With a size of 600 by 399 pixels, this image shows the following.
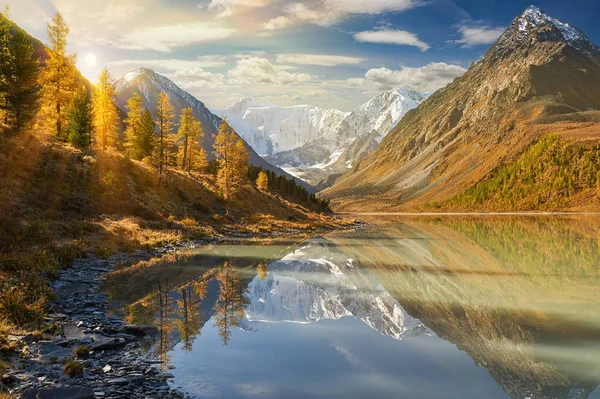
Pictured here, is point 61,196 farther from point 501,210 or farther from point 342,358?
point 501,210

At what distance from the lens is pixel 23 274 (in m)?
19.5

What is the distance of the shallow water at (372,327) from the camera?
1091 cm

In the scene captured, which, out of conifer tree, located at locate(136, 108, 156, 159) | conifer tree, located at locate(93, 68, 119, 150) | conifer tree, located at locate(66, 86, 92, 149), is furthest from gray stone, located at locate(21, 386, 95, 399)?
conifer tree, located at locate(136, 108, 156, 159)

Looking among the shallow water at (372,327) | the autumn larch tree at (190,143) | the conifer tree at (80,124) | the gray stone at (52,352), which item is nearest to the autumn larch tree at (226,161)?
the autumn larch tree at (190,143)

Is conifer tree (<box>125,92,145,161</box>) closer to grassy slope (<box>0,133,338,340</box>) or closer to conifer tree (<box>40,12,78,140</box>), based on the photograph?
grassy slope (<box>0,133,338,340</box>)

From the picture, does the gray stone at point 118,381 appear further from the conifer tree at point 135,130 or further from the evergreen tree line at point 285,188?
the evergreen tree line at point 285,188

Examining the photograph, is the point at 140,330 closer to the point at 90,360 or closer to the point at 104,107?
the point at 90,360

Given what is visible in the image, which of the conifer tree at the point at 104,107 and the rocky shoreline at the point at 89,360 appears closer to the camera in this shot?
the rocky shoreline at the point at 89,360

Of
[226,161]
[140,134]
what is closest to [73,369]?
[226,161]

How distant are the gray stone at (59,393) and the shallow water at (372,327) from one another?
87.8 inches

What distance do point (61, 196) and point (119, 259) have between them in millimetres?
13191

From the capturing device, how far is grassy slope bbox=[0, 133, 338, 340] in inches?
797

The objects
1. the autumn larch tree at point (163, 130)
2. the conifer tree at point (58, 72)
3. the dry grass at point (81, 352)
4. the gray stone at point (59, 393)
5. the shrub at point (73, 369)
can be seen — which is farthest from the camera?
the autumn larch tree at point (163, 130)

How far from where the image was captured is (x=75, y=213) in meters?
39.1
